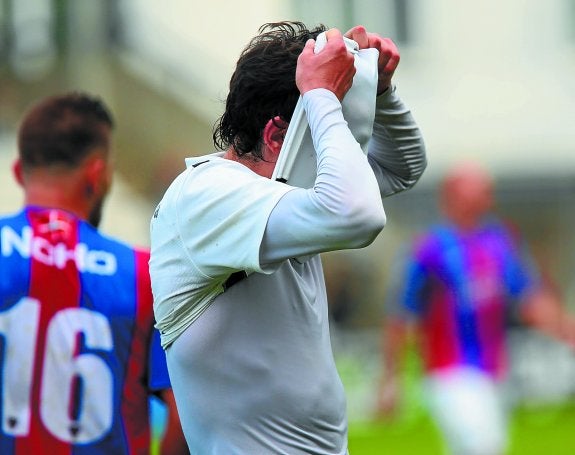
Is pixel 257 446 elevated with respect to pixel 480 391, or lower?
elevated

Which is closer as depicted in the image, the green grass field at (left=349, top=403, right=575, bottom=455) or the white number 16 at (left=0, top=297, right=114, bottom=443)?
the white number 16 at (left=0, top=297, right=114, bottom=443)

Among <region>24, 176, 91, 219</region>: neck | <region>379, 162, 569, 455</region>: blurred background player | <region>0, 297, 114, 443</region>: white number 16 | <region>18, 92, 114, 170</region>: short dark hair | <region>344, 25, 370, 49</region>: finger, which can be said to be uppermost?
<region>344, 25, 370, 49</region>: finger

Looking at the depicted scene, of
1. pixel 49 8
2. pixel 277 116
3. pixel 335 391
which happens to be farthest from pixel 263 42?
pixel 49 8

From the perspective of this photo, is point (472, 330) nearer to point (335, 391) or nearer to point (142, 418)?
point (142, 418)

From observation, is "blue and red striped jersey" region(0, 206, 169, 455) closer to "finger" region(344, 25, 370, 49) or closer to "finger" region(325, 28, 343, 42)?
"finger" region(344, 25, 370, 49)

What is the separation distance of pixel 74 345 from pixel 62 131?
761 mm

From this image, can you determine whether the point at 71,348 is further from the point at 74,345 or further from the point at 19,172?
the point at 19,172

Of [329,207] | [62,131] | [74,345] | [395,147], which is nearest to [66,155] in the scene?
[62,131]

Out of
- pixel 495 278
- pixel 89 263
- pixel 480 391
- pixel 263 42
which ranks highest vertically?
pixel 263 42

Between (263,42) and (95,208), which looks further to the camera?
(95,208)

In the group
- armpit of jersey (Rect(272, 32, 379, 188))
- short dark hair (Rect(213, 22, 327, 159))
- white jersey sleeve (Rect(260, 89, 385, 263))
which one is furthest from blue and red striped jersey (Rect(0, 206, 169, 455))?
white jersey sleeve (Rect(260, 89, 385, 263))

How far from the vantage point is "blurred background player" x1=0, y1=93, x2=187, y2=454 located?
4359mm

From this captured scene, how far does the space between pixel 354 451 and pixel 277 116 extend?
9814mm

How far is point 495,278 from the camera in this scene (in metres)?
8.52
